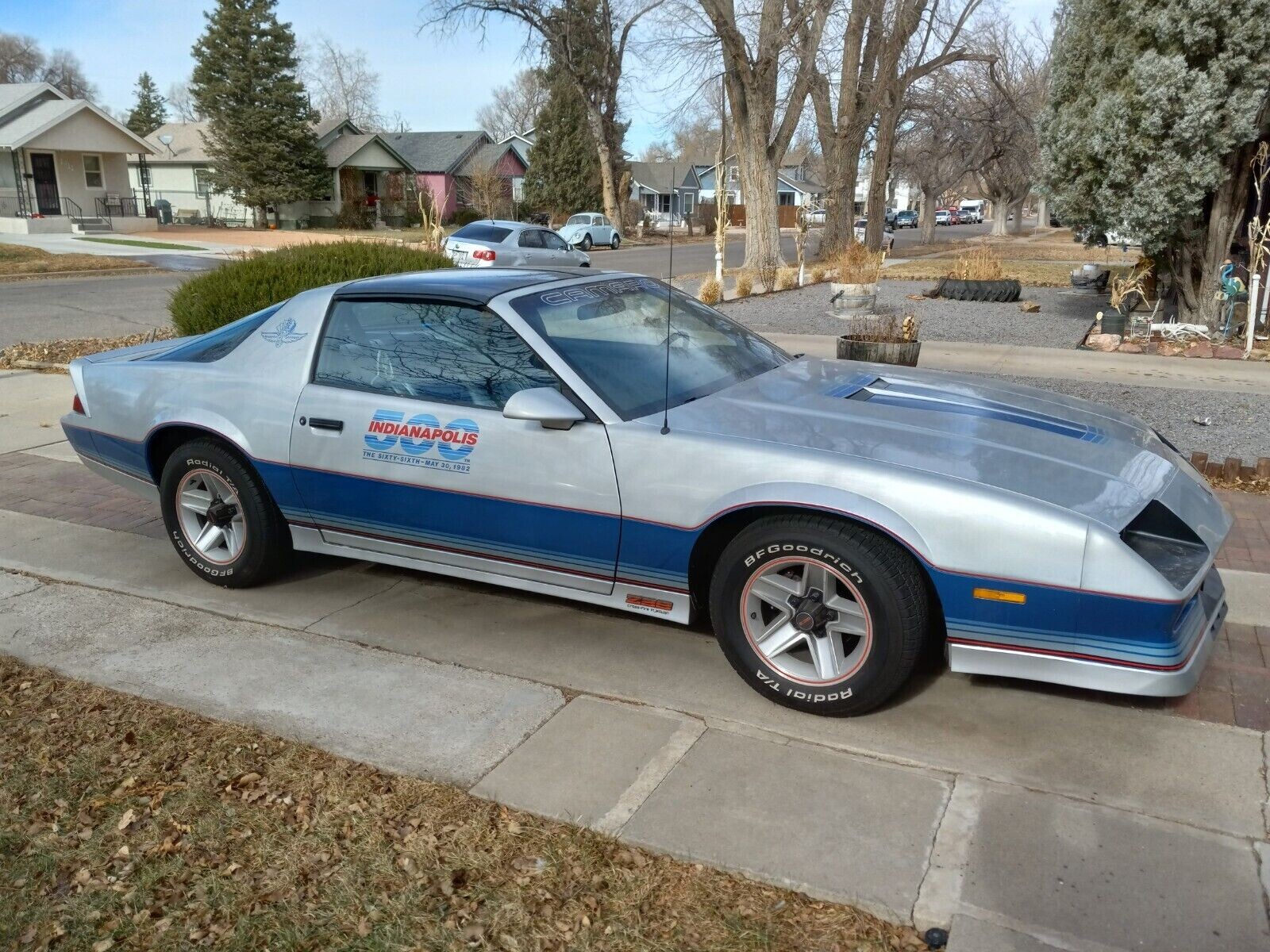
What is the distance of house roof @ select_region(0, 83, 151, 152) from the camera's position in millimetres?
40531

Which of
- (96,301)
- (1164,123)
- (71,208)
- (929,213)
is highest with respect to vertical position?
(71,208)

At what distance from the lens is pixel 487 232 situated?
88.7 ft

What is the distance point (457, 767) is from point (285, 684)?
1010 millimetres

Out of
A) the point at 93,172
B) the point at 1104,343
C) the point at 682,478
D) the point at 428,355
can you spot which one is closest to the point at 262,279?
the point at 428,355

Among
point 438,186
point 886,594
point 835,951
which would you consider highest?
point 438,186

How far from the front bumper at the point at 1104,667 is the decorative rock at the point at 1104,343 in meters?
10.4

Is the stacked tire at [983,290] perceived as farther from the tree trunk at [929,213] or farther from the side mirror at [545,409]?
the tree trunk at [929,213]

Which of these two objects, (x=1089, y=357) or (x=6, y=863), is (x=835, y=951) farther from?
(x=1089, y=357)

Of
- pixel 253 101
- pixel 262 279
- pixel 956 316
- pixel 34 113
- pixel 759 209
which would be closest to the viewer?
pixel 262 279

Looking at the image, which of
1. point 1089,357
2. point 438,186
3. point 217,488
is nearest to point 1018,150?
point 438,186

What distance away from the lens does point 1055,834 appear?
307 centimetres

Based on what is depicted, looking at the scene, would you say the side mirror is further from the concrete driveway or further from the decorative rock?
the decorative rock

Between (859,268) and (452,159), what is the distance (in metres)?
42.5

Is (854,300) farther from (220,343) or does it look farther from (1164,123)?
(220,343)
